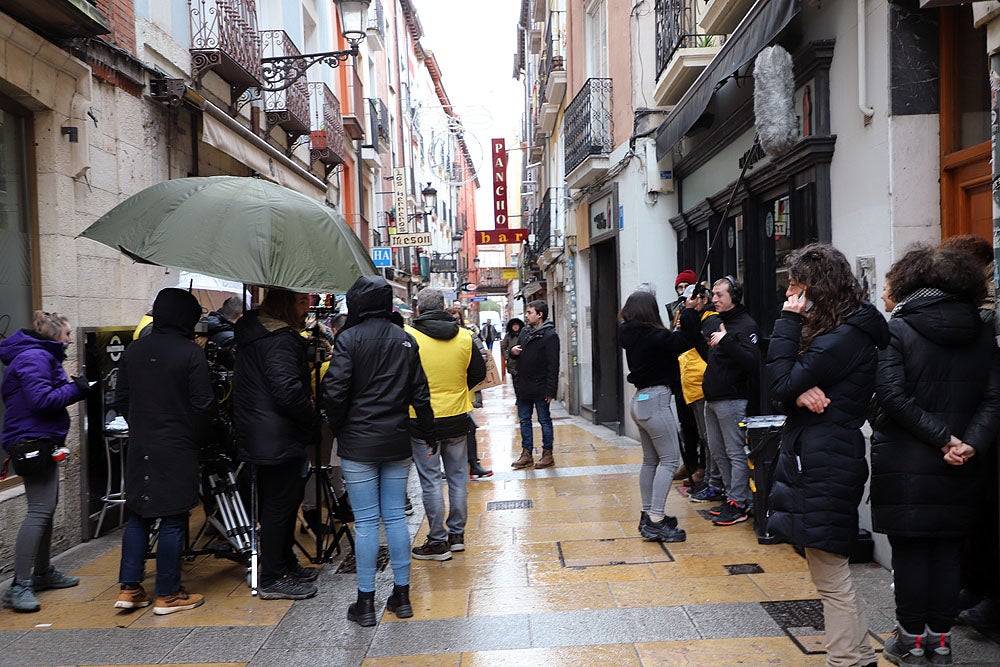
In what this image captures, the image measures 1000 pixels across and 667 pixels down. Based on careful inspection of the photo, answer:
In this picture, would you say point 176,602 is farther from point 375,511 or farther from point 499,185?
point 499,185

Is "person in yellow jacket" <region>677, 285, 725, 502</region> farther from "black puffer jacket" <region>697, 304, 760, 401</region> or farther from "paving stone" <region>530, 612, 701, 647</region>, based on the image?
"paving stone" <region>530, 612, 701, 647</region>

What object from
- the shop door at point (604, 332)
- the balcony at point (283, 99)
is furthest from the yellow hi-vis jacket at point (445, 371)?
the shop door at point (604, 332)

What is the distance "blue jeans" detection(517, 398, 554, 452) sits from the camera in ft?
32.6

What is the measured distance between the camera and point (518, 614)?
4910 millimetres

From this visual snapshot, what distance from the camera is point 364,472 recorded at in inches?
190

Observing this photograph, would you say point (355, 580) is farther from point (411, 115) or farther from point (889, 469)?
point (411, 115)

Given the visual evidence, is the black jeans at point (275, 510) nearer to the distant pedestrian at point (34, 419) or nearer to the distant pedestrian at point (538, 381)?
the distant pedestrian at point (34, 419)

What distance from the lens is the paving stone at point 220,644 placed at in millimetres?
4379

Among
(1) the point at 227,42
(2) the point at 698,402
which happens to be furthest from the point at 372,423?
(1) the point at 227,42

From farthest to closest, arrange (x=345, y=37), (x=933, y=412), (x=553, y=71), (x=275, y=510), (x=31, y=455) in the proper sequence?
(x=553, y=71)
(x=345, y=37)
(x=275, y=510)
(x=31, y=455)
(x=933, y=412)

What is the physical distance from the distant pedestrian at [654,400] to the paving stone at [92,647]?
328 cm

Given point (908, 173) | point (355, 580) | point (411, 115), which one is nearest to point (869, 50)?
point (908, 173)

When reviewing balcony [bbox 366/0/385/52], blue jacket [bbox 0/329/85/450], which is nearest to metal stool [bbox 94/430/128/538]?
blue jacket [bbox 0/329/85/450]

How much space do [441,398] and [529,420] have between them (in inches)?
161
